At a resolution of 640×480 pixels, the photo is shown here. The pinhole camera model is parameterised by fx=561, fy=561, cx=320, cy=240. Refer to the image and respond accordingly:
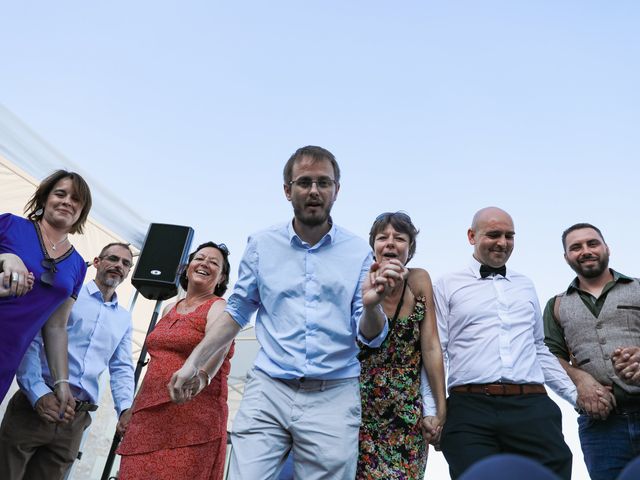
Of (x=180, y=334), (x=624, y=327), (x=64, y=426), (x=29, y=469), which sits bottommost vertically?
(x=29, y=469)

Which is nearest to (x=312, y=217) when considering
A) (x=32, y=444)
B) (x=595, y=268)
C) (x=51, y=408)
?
(x=51, y=408)

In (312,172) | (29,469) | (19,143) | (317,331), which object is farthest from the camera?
(19,143)

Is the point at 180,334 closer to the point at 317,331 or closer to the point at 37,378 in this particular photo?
the point at 37,378

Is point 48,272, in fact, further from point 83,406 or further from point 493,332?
point 493,332

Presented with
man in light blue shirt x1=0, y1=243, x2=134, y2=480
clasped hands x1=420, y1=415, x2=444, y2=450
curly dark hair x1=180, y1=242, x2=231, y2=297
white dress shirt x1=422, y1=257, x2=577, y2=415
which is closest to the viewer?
clasped hands x1=420, y1=415, x2=444, y2=450

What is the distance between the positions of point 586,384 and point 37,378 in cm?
263

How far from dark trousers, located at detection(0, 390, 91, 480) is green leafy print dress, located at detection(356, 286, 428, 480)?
161 centimetres

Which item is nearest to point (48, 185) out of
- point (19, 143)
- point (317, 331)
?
point (317, 331)

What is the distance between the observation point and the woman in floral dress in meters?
2.15

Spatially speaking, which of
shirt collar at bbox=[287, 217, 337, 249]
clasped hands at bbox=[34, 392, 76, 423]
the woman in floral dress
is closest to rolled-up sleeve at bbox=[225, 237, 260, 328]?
shirt collar at bbox=[287, 217, 337, 249]

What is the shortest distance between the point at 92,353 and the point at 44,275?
89cm

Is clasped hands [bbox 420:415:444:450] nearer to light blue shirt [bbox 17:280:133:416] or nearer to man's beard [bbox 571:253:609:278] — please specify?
man's beard [bbox 571:253:609:278]

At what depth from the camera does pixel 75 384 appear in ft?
9.89

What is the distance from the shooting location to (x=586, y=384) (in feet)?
8.75
